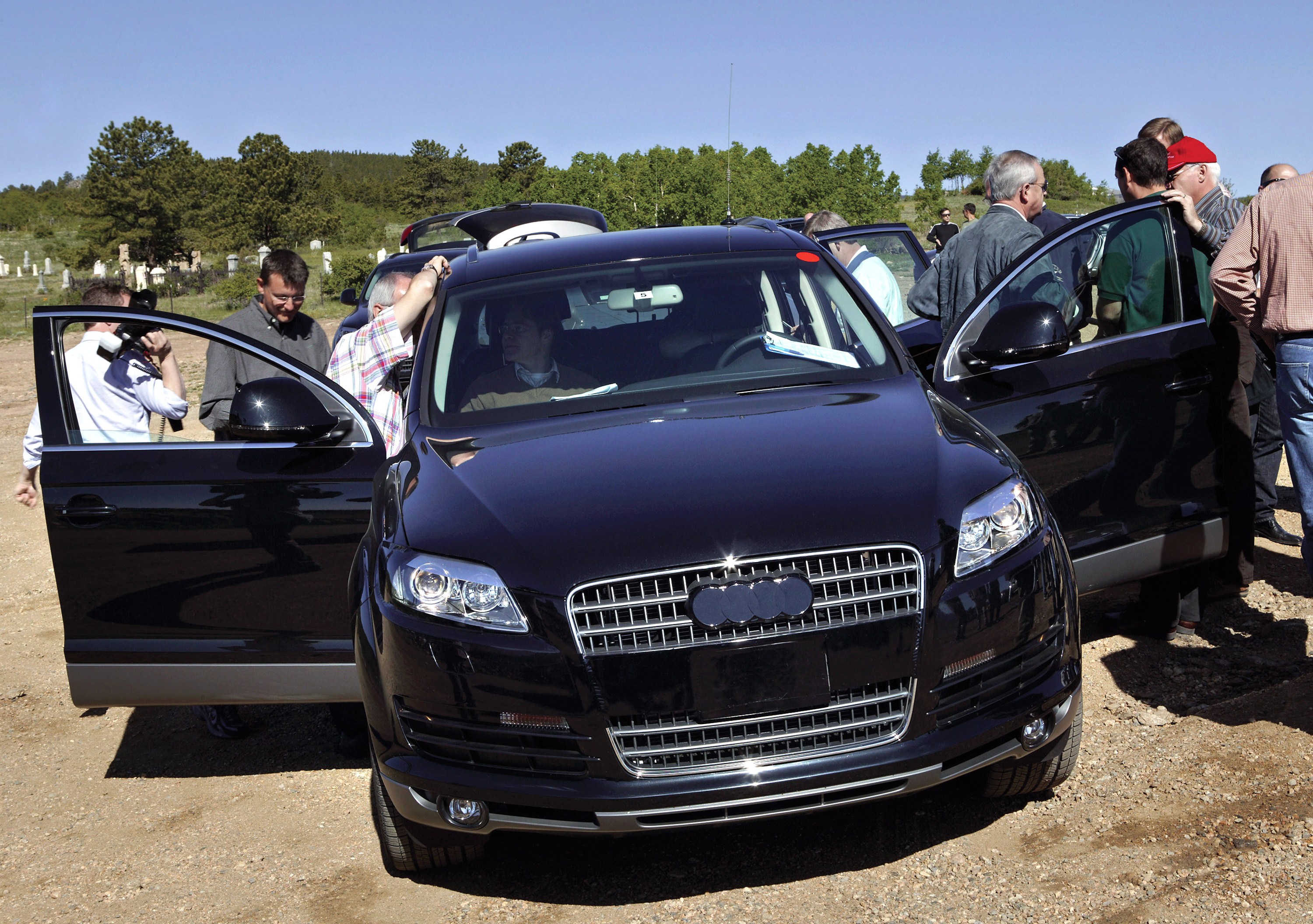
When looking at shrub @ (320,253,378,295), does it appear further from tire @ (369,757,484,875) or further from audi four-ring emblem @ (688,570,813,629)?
audi four-ring emblem @ (688,570,813,629)

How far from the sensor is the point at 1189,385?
4617 millimetres

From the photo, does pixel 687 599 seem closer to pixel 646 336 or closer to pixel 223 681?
pixel 646 336

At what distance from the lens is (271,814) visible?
173 inches

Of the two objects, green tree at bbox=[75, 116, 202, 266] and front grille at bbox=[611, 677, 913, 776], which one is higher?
green tree at bbox=[75, 116, 202, 266]

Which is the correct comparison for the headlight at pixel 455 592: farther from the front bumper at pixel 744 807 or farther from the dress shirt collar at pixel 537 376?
the dress shirt collar at pixel 537 376

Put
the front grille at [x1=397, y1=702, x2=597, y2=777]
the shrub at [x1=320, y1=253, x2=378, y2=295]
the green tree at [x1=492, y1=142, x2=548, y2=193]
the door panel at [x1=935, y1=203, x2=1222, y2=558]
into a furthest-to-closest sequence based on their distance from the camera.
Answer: the green tree at [x1=492, y1=142, x2=548, y2=193], the shrub at [x1=320, y1=253, x2=378, y2=295], the door panel at [x1=935, y1=203, x2=1222, y2=558], the front grille at [x1=397, y1=702, x2=597, y2=777]

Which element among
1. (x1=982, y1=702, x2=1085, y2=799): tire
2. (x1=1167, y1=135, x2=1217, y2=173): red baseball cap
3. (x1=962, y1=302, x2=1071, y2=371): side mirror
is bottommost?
(x1=982, y1=702, x2=1085, y2=799): tire

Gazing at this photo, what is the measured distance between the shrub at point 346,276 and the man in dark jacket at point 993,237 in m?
36.3

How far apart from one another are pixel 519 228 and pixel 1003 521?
568 centimetres

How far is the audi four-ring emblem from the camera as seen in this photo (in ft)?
9.27

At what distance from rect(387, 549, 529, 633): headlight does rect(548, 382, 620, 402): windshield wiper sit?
952 millimetres

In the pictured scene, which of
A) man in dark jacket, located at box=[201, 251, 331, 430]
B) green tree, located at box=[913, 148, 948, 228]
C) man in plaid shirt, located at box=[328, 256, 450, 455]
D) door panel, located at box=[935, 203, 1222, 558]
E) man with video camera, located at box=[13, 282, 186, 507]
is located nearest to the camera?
door panel, located at box=[935, 203, 1222, 558]

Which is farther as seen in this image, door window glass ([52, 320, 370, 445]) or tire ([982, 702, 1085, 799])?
door window glass ([52, 320, 370, 445])

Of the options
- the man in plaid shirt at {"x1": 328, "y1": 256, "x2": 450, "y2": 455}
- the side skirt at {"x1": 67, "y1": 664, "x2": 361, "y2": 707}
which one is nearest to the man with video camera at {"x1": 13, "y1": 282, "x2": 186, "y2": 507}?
the man in plaid shirt at {"x1": 328, "y1": 256, "x2": 450, "y2": 455}
